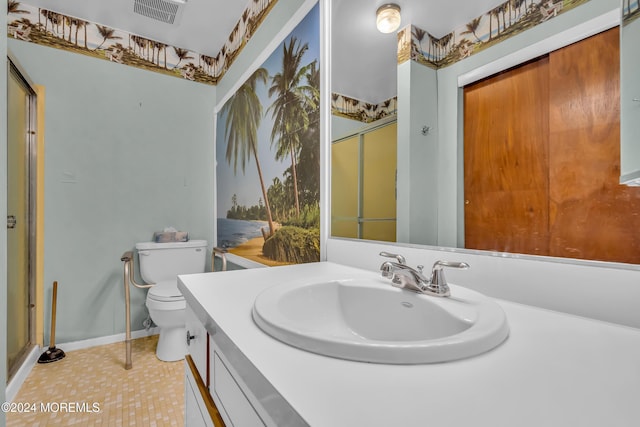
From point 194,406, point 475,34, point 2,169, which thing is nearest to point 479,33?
point 475,34

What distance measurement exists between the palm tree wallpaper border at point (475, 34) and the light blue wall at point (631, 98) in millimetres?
28

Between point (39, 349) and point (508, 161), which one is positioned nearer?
point (508, 161)

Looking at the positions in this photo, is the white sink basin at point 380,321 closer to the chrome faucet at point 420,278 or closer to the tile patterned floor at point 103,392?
the chrome faucet at point 420,278

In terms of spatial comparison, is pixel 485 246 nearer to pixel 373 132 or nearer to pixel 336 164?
pixel 373 132

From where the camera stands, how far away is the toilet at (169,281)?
5.90ft

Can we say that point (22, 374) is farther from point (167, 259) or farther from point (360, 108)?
point (360, 108)

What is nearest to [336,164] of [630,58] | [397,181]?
[397,181]

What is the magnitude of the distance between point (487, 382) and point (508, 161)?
522 mm

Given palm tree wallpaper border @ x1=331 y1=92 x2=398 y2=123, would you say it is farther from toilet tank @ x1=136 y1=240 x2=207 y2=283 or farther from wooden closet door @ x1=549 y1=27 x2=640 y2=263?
toilet tank @ x1=136 y1=240 x2=207 y2=283

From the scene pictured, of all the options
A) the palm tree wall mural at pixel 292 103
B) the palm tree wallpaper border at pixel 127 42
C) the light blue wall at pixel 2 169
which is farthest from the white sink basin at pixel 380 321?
the palm tree wallpaper border at pixel 127 42

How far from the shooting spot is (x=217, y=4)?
1.92m

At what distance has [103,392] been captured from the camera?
1558 millimetres

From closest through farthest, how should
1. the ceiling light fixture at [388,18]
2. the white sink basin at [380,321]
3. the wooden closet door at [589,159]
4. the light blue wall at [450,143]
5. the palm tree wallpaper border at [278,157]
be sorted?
the white sink basin at [380,321] < the wooden closet door at [589,159] < the light blue wall at [450,143] < the ceiling light fixture at [388,18] < the palm tree wallpaper border at [278,157]

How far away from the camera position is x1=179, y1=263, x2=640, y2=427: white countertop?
0.27m
